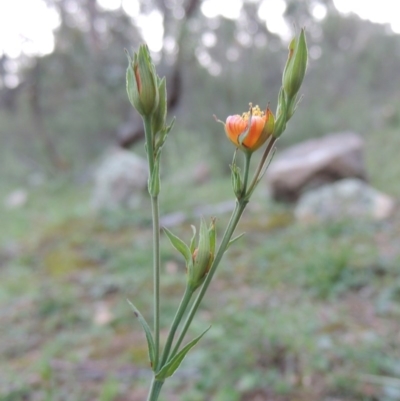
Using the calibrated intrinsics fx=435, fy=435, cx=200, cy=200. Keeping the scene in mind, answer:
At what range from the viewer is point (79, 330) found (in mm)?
2975

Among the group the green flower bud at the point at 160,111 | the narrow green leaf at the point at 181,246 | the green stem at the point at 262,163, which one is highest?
the green flower bud at the point at 160,111

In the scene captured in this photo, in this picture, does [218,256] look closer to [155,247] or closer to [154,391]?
[155,247]

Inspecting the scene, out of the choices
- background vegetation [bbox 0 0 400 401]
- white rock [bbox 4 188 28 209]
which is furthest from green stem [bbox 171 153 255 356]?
white rock [bbox 4 188 28 209]

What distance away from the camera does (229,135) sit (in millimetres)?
637

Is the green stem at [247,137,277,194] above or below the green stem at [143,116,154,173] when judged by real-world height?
below

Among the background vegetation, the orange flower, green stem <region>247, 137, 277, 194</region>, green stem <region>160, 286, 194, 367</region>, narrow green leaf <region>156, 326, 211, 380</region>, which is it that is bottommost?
narrow green leaf <region>156, 326, 211, 380</region>

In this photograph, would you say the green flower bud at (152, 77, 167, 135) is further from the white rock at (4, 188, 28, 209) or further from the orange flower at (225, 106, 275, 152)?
the white rock at (4, 188, 28, 209)

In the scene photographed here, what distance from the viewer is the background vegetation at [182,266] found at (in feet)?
7.32

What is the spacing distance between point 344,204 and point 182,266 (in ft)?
6.90

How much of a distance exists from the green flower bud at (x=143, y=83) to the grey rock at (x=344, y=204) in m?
4.23

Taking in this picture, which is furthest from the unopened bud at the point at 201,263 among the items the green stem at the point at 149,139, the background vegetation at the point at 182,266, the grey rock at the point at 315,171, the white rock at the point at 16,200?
the white rock at the point at 16,200

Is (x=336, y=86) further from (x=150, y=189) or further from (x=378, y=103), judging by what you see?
(x=150, y=189)

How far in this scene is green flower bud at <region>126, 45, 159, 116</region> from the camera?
610mm

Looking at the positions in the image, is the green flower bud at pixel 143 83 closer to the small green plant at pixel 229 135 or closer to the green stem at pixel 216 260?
the small green plant at pixel 229 135
